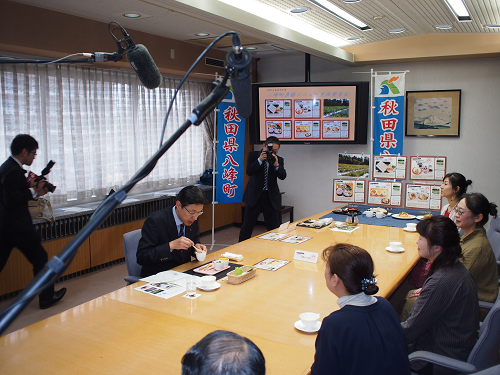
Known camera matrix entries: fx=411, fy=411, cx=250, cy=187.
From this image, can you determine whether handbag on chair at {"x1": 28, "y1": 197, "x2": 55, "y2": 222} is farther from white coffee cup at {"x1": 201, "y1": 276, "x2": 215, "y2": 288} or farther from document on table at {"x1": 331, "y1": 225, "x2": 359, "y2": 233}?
document on table at {"x1": 331, "y1": 225, "x2": 359, "y2": 233}

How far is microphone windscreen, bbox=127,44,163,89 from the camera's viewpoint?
124 cm

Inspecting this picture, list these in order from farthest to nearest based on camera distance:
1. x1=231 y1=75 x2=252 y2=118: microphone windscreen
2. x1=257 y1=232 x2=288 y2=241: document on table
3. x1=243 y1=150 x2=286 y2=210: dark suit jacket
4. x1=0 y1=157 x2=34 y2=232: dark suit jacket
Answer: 1. x1=243 y1=150 x2=286 y2=210: dark suit jacket
2. x1=257 y1=232 x2=288 y2=241: document on table
3. x1=0 y1=157 x2=34 y2=232: dark suit jacket
4. x1=231 y1=75 x2=252 y2=118: microphone windscreen

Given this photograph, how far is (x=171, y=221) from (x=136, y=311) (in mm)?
921

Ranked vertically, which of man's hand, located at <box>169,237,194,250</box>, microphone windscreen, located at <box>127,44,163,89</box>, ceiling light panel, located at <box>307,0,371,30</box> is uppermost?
ceiling light panel, located at <box>307,0,371,30</box>

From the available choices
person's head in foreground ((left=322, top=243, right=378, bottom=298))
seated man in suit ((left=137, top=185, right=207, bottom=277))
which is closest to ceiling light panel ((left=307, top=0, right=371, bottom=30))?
seated man in suit ((left=137, top=185, right=207, bottom=277))

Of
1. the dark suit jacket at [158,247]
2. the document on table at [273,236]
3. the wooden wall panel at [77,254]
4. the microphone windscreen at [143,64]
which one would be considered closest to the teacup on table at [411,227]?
the document on table at [273,236]

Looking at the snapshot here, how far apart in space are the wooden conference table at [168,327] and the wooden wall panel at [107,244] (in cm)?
241

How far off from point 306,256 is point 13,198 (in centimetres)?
242

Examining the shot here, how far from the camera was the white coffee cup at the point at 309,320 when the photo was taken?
6.07 feet

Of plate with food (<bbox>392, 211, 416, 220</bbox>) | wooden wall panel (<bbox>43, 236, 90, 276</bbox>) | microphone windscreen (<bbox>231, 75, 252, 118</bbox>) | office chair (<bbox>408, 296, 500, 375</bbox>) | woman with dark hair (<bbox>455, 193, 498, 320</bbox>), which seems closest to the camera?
microphone windscreen (<bbox>231, 75, 252, 118</bbox>)

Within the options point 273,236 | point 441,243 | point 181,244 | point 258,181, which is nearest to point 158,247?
point 181,244

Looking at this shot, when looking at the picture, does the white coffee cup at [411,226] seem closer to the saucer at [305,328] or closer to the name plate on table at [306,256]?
the name plate on table at [306,256]

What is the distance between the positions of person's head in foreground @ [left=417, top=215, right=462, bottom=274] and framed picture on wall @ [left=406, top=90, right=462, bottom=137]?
4.15m

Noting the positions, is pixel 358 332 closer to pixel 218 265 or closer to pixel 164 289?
pixel 164 289
